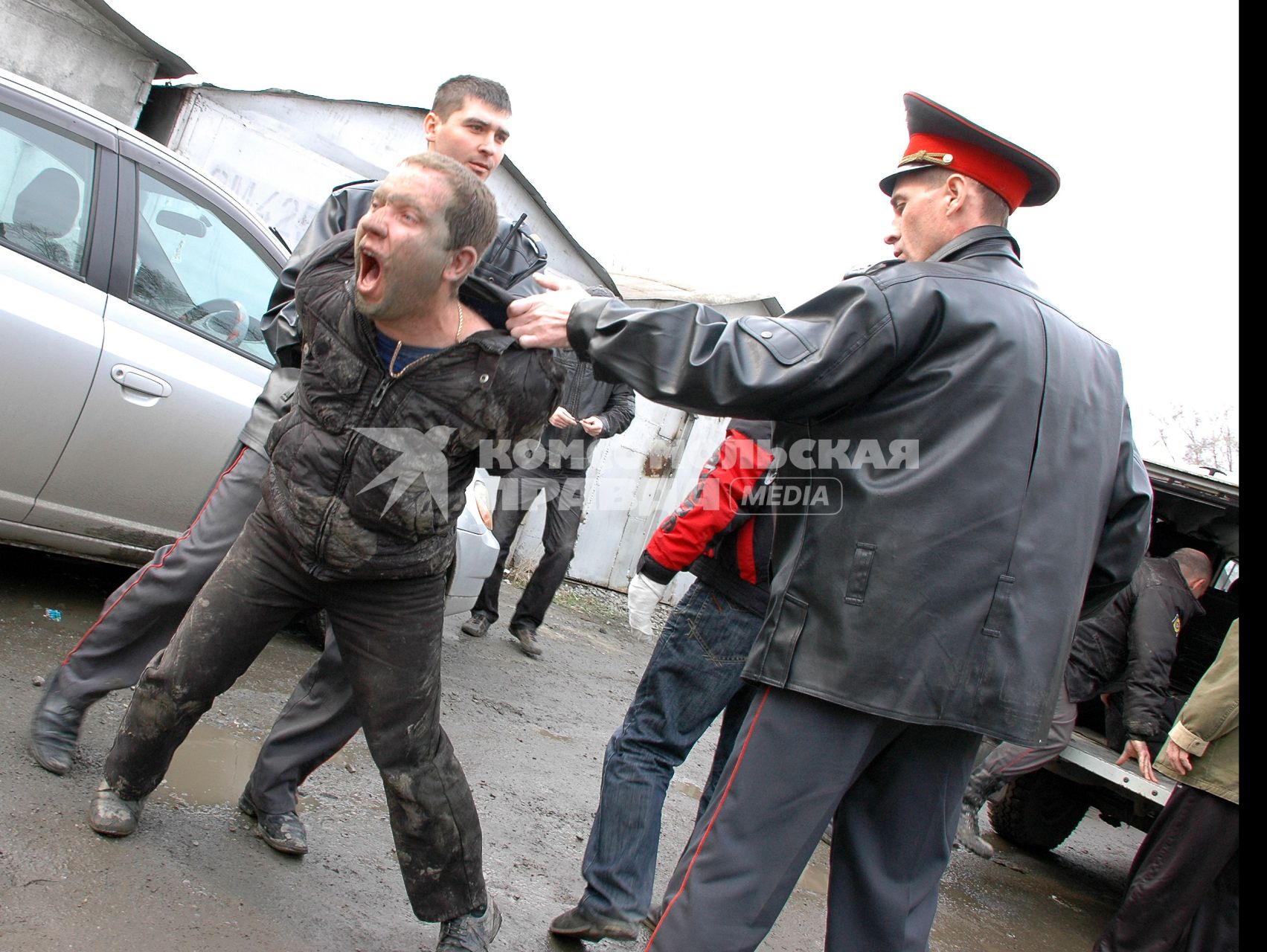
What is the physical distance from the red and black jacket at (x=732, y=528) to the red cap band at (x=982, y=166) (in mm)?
1033

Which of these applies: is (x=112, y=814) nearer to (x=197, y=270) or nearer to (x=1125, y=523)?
(x=197, y=270)

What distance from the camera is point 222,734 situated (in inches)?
148

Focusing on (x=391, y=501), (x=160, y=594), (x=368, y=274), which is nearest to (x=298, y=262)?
(x=368, y=274)

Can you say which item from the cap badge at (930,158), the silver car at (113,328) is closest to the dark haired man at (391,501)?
the cap badge at (930,158)

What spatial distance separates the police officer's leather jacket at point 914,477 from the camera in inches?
87.0

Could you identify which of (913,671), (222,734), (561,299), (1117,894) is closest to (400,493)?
(561,299)

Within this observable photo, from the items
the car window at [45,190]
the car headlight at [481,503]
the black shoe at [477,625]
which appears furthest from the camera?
the black shoe at [477,625]

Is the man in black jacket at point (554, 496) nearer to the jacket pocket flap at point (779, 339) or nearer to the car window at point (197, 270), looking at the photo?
the car window at point (197, 270)

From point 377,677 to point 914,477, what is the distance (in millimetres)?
1356

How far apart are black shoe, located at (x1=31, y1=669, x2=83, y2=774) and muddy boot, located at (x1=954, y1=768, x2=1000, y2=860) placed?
13.9 ft

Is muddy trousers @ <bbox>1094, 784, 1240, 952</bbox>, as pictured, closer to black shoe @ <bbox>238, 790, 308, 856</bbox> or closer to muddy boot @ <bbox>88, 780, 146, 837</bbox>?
black shoe @ <bbox>238, 790, 308, 856</bbox>

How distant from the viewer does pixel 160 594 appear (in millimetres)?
3066
